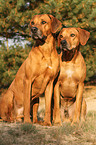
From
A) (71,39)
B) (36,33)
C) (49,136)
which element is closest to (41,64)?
(36,33)

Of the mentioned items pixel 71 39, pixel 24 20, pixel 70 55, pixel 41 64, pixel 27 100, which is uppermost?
pixel 24 20

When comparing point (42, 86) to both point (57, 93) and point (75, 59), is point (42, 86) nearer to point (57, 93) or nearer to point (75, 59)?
point (57, 93)

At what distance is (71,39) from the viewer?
15.0 feet

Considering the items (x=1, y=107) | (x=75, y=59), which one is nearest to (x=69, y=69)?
(x=75, y=59)

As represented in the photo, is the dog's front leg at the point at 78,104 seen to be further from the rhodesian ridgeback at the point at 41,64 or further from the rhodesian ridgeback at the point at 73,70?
the rhodesian ridgeback at the point at 41,64

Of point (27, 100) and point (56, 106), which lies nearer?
point (27, 100)

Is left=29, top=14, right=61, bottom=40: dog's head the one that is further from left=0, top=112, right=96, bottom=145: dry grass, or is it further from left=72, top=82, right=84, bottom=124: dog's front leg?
left=0, top=112, right=96, bottom=145: dry grass

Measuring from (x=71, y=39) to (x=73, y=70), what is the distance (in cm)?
67

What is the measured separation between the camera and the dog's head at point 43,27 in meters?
4.15

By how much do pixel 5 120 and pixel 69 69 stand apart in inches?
72.8

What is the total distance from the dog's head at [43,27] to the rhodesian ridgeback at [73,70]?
383 millimetres

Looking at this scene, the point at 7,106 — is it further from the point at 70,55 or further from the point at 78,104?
the point at 70,55

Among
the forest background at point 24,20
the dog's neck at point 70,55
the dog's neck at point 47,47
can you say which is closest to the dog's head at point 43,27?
the dog's neck at point 47,47

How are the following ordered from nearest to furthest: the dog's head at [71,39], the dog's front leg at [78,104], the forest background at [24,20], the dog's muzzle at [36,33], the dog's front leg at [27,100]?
1. the dog's muzzle at [36,33]
2. the dog's front leg at [27,100]
3. the dog's front leg at [78,104]
4. the dog's head at [71,39]
5. the forest background at [24,20]
